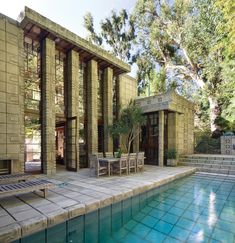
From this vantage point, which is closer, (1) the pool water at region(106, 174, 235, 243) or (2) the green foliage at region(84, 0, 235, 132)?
(1) the pool water at region(106, 174, 235, 243)

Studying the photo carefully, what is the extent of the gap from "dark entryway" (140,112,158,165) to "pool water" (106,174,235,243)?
15.5 feet

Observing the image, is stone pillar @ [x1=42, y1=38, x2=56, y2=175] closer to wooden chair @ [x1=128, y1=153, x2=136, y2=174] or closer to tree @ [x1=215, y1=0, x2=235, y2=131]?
wooden chair @ [x1=128, y1=153, x2=136, y2=174]

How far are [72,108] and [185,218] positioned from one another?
6.41m

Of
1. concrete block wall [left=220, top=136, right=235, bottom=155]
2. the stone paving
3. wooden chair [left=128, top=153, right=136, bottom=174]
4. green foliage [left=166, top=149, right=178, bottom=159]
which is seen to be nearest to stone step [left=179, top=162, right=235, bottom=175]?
green foliage [left=166, top=149, right=178, bottom=159]

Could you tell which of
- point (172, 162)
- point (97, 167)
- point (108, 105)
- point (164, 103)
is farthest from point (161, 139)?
point (97, 167)

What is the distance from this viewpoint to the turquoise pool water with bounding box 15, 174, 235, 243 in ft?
11.2

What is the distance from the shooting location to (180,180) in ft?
25.6

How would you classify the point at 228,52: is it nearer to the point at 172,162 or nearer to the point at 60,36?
the point at 172,162

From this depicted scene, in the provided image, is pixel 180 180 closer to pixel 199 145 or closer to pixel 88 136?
pixel 88 136

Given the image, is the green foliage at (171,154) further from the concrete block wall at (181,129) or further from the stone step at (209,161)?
the stone step at (209,161)

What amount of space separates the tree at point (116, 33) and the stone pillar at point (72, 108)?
10.9 meters

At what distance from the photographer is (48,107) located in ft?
25.5

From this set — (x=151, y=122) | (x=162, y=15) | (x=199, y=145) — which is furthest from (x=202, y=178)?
(x=162, y=15)

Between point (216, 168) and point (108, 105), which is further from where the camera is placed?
point (108, 105)
